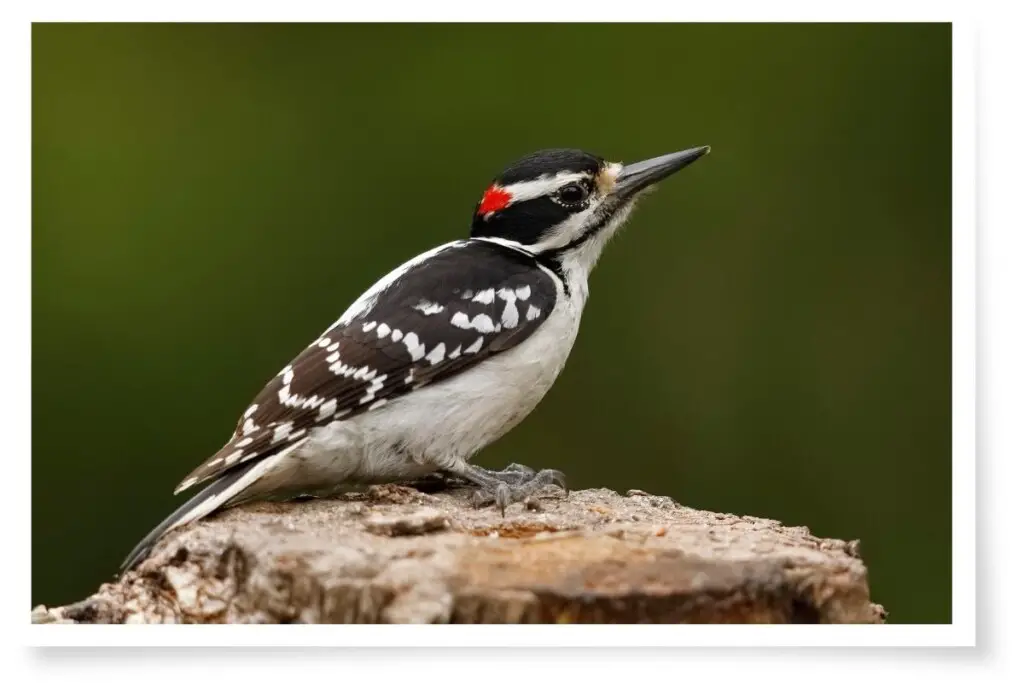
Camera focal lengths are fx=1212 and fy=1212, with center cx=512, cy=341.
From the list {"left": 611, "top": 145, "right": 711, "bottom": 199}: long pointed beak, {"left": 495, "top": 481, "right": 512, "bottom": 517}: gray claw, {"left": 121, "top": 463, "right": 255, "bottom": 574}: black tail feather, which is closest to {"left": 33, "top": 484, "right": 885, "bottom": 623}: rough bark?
{"left": 121, "top": 463, "right": 255, "bottom": 574}: black tail feather

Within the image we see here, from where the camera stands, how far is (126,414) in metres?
4.19

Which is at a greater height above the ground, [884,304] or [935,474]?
[884,304]

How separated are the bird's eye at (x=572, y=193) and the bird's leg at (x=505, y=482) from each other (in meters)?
0.82

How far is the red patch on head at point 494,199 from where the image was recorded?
3666 millimetres

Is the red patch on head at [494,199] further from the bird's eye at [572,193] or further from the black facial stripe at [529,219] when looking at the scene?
the bird's eye at [572,193]

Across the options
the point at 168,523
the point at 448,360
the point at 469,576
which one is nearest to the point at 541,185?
the point at 448,360

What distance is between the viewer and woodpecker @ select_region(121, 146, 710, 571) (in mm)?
3170

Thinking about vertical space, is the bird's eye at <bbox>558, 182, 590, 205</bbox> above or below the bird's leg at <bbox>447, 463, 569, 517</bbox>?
above

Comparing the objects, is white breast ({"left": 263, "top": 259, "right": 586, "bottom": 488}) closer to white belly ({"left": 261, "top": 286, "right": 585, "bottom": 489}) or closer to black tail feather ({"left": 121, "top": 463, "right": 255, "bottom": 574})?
white belly ({"left": 261, "top": 286, "right": 585, "bottom": 489})
